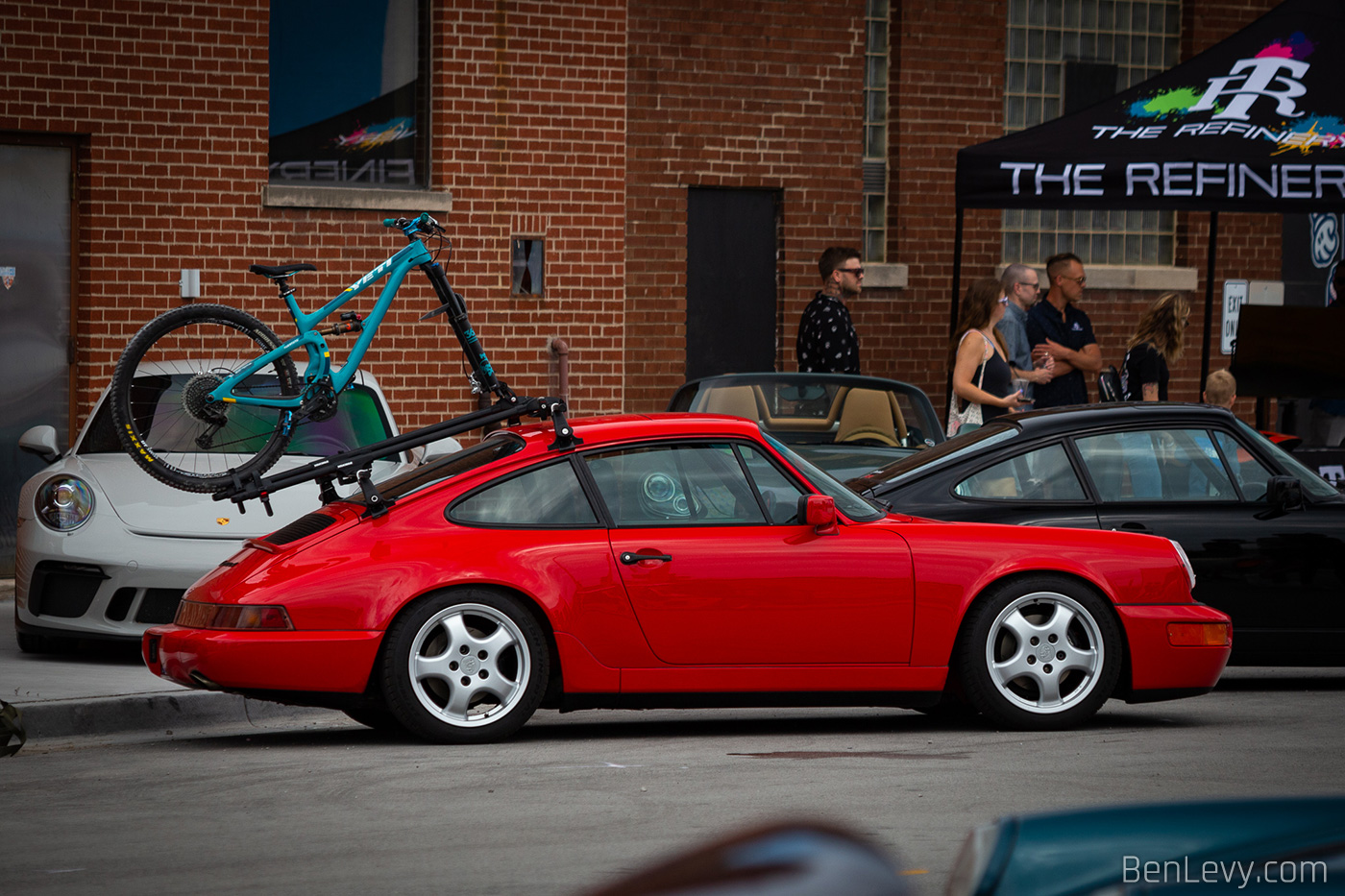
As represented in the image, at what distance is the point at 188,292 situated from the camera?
1312 cm

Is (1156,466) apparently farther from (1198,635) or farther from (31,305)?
(31,305)

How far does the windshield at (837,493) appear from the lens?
24.2ft

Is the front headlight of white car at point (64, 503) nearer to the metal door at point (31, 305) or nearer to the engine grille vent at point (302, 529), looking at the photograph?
the engine grille vent at point (302, 529)

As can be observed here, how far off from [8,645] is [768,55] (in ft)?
27.9

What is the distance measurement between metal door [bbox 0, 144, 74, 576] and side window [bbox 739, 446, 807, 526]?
23.3 feet

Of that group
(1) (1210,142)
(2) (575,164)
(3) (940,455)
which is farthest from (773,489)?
(2) (575,164)

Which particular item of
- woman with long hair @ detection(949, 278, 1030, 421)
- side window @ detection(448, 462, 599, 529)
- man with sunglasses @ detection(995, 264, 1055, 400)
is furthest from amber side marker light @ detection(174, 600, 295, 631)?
man with sunglasses @ detection(995, 264, 1055, 400)

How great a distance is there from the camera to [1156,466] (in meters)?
8.63

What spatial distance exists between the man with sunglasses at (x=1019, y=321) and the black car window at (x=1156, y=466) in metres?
3.67

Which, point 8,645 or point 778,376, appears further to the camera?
point 778,376

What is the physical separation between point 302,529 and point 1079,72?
11.9 metres

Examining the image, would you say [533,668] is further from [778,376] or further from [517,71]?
[517,71]

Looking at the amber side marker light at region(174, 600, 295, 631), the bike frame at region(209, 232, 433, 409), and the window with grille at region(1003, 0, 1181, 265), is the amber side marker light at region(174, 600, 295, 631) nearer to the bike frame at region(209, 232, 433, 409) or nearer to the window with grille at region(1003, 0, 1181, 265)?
the bike frame at region(209, 232, 433, 409)

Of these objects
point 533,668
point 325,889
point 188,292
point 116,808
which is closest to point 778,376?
point 188,292
